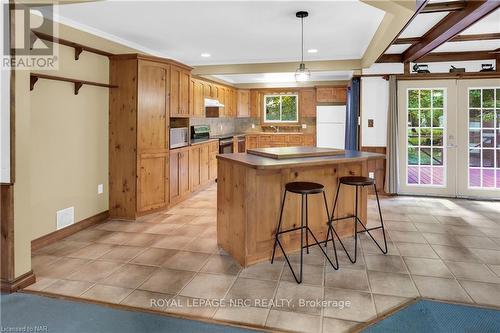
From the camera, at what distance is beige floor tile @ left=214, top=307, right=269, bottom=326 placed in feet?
7.31

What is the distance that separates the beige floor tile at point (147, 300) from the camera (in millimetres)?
2404

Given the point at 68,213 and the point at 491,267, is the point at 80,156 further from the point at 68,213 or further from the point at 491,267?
the point at 491,267

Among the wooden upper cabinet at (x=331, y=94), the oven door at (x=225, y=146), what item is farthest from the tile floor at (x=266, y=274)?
the wooden upper cabinet at (x=331, y=94)

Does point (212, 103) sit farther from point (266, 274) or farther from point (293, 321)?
point (293, 321)

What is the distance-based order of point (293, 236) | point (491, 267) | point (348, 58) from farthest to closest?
point (348, 58) → point (293, 236) → point (491, 267)

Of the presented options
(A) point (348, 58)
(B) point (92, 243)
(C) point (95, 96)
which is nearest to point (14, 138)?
(B) point (92, 243)

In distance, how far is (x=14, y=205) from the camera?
252 centimetres

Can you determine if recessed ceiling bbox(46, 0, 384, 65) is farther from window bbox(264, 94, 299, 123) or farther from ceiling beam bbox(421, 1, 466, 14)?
window bbox(264, 94, 299, 123)

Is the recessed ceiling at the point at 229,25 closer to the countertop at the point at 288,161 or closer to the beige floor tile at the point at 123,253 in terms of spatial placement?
the countertop at the point at 288,161

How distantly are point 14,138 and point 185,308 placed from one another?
1749 mm

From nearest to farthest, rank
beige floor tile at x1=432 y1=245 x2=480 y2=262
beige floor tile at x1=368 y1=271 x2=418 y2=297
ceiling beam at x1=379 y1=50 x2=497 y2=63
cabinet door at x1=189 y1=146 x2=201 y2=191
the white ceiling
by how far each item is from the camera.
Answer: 1. beige floor tile at x1=368 y1=271 x2=418 y2=297
2. beige floor tile at x1=432 y1=245 x2=480 y2=262
3. ceiling beam at x1=379 y1=50 x2=497 y2=63
4. cabinet door at x1=189 y1=146 x2=201 y2=191
5. the white ceiling

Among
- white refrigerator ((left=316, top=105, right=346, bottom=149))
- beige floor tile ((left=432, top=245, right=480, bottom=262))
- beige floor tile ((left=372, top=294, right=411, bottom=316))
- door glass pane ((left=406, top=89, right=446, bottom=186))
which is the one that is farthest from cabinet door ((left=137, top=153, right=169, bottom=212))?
white refrigerator ((left=316, top=105, right=346, bottom=149))

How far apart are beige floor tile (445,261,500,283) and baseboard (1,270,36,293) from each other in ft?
11.5

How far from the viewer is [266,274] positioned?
9.57 feet
